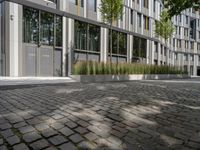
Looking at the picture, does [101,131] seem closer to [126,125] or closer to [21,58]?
[126,125]

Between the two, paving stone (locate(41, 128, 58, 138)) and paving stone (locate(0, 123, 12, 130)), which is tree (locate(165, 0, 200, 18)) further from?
paving stone (locate(0, 123, 12, 130))

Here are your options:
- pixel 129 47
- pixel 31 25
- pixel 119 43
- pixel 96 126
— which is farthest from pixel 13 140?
pixel 129 47

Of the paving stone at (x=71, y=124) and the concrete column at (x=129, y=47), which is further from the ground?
the concrete column at (x=129, y=47)

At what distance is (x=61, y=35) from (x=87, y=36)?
3.37m

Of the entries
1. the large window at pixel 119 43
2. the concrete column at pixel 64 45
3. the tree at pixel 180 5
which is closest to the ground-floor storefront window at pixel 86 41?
the concrete column at pixel 64 45

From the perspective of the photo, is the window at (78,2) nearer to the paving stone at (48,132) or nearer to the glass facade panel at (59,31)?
the glass facade panel at (59,31)

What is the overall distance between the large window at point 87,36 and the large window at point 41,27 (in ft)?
7.11

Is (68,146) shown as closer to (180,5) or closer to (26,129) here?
(26,129)

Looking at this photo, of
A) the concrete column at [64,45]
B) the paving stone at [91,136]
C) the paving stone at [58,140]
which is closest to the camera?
the paving stone at [58,140]

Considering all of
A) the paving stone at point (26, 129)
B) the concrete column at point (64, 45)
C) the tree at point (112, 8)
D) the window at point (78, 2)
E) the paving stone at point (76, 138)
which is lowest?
the paving stone at point (76, 138)

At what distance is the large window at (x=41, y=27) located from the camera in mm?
16941

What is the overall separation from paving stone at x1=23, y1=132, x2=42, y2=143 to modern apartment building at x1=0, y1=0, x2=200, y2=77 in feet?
44.3

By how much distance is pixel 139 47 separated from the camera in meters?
30.4

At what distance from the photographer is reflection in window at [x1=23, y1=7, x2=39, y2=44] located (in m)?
16.8
